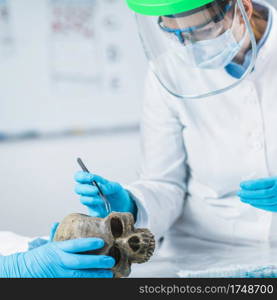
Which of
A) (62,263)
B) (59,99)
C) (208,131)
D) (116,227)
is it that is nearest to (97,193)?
(116,227)

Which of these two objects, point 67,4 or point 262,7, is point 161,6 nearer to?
point 262,7

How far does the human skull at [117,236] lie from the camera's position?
3.43ft

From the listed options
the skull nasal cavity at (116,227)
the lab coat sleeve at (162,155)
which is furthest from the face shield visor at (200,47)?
the skull nasal cavity at (116,227)

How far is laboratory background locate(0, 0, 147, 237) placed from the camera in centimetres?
267

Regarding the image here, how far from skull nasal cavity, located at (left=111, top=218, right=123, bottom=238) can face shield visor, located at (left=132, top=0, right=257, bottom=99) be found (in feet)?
1.50

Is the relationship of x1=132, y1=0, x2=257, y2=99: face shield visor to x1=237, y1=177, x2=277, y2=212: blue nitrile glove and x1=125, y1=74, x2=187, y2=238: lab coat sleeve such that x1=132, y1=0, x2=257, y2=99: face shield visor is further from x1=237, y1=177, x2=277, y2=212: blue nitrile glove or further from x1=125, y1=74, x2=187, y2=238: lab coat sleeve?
x1=237, y1=177, x2=277, y2=212: blue nitrile glove

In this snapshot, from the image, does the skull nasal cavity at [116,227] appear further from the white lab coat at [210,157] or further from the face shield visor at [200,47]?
the face shield visor at [200,47]

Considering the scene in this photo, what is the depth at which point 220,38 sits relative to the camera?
131 cm

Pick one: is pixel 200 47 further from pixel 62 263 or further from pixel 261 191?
pixel 62 263

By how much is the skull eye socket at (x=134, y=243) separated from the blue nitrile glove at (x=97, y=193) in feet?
1.02

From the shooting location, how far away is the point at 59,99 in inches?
108

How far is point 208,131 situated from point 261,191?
1.06 ft

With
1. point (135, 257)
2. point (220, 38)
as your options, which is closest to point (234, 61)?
point (220, 38)

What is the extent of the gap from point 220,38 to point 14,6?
1.70 meters
